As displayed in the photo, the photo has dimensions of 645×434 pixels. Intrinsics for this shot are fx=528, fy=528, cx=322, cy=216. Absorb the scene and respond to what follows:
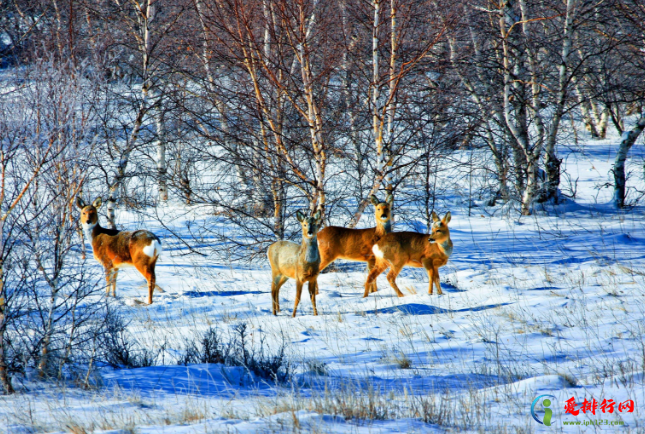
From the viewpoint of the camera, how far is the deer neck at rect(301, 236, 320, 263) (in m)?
6.93

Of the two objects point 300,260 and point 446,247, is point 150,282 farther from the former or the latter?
point 446,247

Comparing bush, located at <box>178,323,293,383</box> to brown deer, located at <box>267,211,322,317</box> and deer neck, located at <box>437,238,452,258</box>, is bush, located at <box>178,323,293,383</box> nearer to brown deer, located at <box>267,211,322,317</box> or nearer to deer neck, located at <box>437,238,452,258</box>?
brown deer, located at <box>267,211,322,317</box>

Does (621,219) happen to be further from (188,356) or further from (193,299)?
(188,356)

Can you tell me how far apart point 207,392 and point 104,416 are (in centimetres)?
88

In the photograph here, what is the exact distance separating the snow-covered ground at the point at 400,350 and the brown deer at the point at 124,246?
0.57 m

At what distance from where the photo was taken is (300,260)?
274 inches

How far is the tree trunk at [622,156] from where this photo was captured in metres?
13.1

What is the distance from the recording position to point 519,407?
3742 mm

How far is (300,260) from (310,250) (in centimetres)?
19

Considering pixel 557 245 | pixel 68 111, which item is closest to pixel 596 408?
pixel 68 111

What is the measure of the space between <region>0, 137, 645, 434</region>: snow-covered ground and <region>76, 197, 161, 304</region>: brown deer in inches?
22.5

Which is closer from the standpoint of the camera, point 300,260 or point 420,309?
point 300,260

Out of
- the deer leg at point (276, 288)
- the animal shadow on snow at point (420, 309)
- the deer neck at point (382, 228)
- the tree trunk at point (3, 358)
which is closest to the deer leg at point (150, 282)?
the deer leg at point (276, 288)

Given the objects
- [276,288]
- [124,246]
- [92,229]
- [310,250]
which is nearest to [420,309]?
[310,250]
